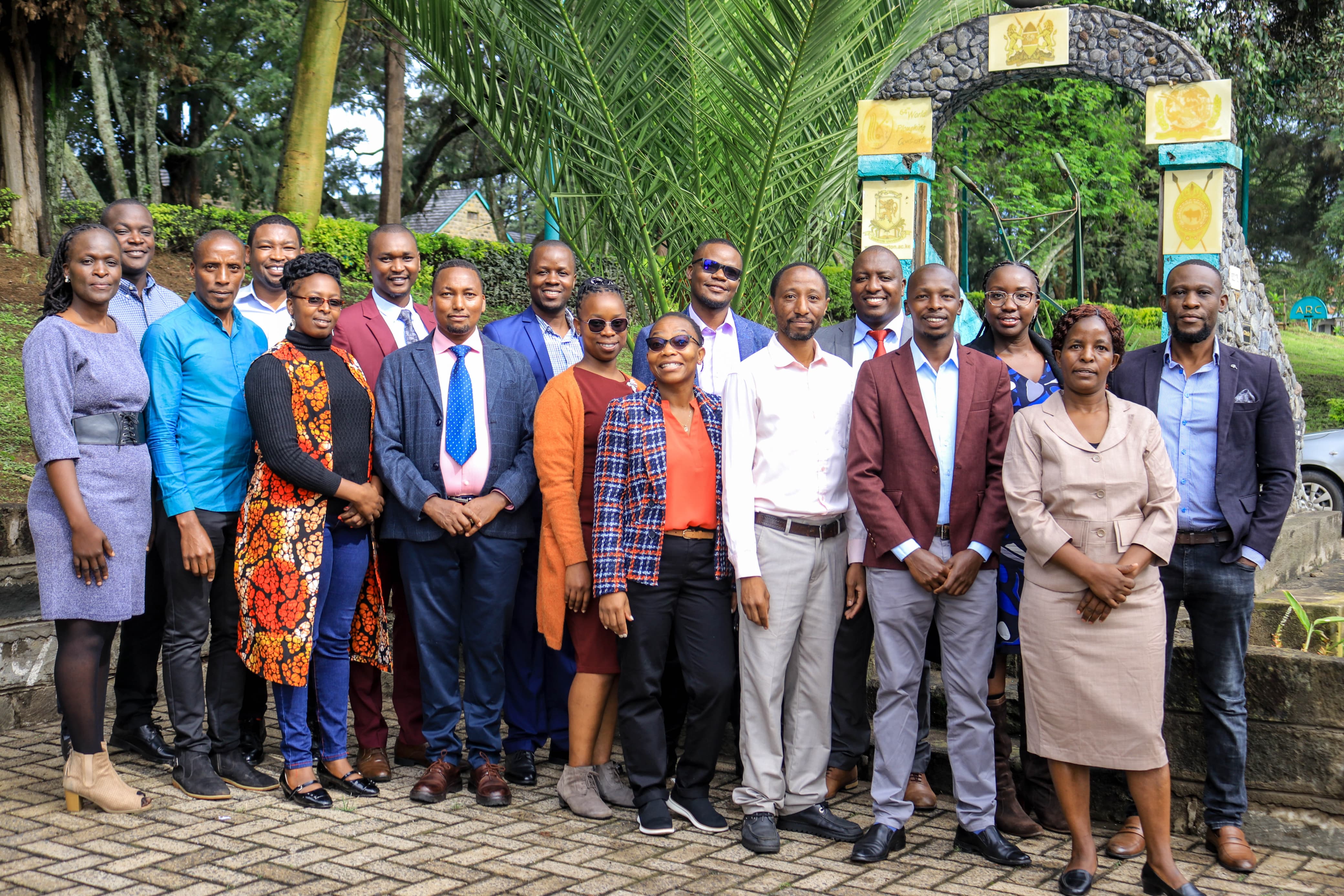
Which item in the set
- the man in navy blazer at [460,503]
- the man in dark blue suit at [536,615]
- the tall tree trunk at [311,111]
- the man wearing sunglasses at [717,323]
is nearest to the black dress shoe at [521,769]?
the man in dark blue suit at [536,615]

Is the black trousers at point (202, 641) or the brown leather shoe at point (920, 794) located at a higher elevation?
the black trousers at point (202, 641)

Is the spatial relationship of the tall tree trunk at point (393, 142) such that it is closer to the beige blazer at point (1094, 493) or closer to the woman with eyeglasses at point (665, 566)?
the woman with eyeglasses at point (665, 566)

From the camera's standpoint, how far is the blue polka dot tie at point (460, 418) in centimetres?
471

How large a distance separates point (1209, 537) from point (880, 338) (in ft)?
5.12

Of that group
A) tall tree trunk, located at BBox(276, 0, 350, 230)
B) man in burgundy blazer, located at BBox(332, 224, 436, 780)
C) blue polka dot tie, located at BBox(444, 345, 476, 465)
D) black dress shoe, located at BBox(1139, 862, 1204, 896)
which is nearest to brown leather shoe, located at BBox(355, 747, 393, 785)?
man in burgundy blazer, located at BBox(332, 224, 436, 780)

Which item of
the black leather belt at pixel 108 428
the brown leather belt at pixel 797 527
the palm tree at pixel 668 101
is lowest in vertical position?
the brown leather belt at pixel 797 527

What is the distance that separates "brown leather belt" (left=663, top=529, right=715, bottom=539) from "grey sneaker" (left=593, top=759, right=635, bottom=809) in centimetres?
102

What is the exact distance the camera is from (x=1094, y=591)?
3.78m

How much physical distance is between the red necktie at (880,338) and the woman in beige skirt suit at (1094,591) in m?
1.14

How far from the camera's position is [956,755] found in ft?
13.5

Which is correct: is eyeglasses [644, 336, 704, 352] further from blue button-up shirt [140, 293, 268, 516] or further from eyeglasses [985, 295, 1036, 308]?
blue button-up shirt [140, 293, 268, 516]

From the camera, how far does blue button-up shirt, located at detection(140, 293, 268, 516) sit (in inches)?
180

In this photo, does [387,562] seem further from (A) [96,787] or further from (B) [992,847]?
(B) [992,847]

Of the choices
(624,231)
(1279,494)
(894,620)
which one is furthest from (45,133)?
(1279,494)
